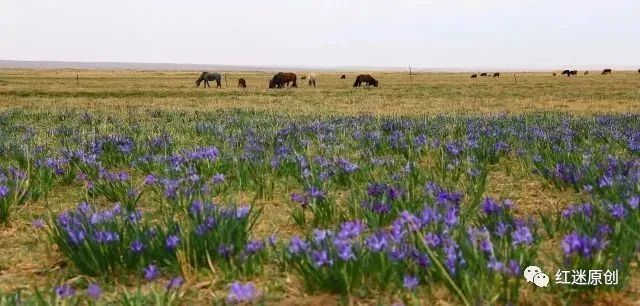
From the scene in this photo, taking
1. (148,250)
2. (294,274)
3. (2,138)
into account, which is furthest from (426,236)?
(2,138)

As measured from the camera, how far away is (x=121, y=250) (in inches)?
122

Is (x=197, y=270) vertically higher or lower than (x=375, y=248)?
lower

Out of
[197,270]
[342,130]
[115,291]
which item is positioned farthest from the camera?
[342,130]

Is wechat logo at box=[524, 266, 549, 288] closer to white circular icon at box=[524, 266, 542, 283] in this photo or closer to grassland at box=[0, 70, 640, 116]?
white circular icon at box=[524, 266, 542, 283]

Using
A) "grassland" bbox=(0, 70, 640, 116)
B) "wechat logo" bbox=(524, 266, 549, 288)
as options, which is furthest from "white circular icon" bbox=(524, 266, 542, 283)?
"grassland" bbox=(0, 70, 640, 116)

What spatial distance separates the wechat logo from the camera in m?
2.61

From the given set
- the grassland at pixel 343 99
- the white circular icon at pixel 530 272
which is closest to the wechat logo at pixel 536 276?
the white circular icon at pixel 530 272

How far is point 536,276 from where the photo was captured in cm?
263

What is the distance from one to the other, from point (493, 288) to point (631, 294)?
772 mm

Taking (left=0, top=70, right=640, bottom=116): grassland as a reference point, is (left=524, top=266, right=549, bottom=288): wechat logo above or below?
above

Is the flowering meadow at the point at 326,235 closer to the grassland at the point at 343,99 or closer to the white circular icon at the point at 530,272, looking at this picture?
the white circular icon at the point at 530,272

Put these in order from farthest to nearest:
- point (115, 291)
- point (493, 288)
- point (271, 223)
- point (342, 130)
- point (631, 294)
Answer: point (342, 130) → point (271, 223) → point (115, 291) → point (631, 294) → point (493, 288)

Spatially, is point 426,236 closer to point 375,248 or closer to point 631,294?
point 375,248

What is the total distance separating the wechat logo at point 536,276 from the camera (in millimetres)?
2607
